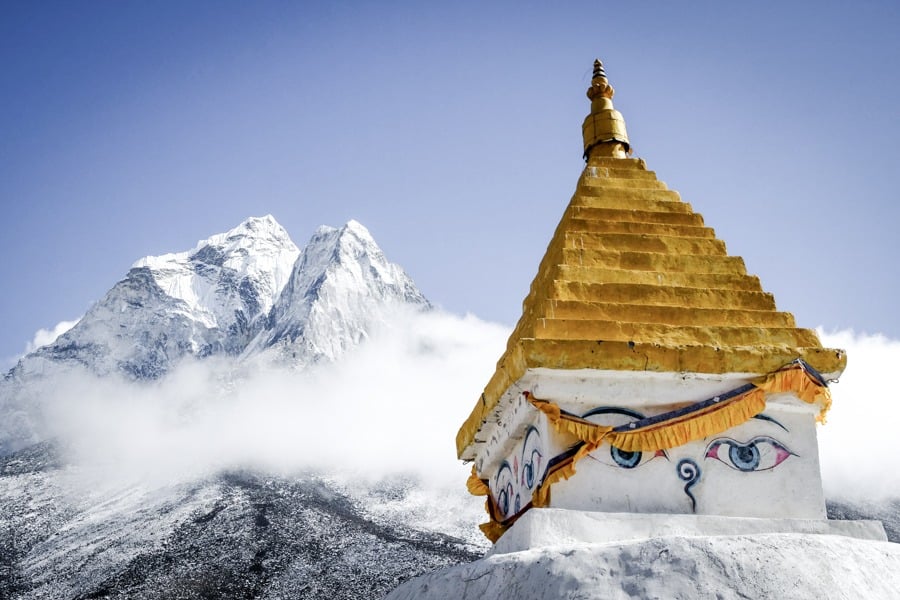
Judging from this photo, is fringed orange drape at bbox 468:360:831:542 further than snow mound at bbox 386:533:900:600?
Yes

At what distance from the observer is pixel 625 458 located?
13.9 ft

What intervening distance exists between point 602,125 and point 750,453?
9.92ft

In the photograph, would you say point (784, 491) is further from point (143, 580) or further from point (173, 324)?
point (173, 324)

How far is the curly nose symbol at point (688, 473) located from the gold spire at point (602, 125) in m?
2.73

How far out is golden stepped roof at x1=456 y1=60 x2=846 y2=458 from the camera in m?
4.14

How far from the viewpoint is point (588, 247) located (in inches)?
192

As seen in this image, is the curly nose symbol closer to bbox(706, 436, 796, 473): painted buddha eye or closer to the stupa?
the stupa

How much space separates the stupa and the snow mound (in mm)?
451

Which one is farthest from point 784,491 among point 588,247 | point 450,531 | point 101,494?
point 101,494

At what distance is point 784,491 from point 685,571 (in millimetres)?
1601

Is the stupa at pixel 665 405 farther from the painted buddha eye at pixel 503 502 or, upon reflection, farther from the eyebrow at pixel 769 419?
the painted buddha eye at pixel 503 502

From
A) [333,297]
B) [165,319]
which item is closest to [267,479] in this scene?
[333,297]

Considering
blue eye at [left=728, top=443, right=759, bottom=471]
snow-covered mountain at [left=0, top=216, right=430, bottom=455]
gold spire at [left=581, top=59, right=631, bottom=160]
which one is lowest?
blue eye at [left=728, top=443, right=759, bottom=471]

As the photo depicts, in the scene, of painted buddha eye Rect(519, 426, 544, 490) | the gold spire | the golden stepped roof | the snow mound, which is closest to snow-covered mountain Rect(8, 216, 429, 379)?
the gold spire
